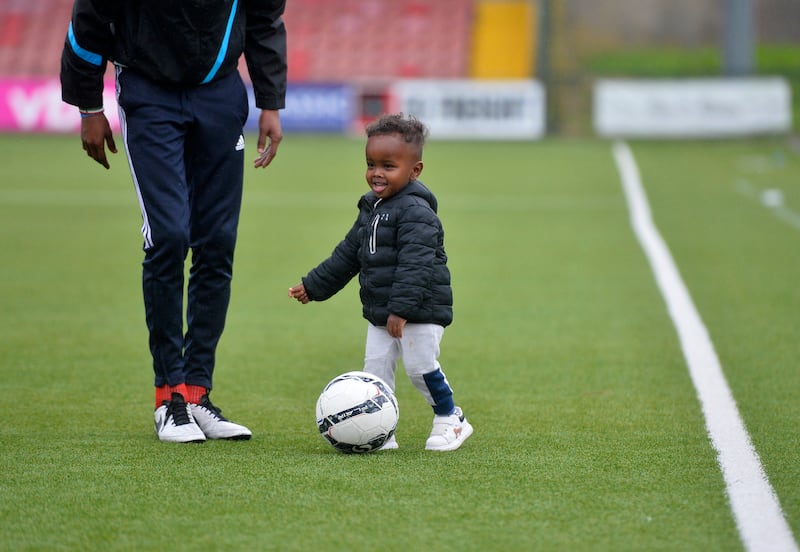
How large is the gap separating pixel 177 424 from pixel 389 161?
1.36 metres

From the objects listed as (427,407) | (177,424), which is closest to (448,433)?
(427,407)

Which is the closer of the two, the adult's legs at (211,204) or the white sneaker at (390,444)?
the white sneaker at (390,444)

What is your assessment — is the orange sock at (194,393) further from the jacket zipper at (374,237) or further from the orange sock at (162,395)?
the jacket zipper at (374,237)

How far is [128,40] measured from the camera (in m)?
5.01

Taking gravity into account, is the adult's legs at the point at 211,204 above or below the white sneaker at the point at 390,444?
above

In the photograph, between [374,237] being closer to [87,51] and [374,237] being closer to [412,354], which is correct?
[412,354]

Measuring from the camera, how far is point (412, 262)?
4777 millimetres

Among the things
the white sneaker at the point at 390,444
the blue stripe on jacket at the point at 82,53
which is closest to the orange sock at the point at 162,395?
the white sneaker at the point at 390,444

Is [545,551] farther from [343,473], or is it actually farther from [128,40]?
[128,40]

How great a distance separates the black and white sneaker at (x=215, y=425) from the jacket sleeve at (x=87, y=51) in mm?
1331

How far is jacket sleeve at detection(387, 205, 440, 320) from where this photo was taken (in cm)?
477

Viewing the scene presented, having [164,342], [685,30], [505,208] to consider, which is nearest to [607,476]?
[164,342]

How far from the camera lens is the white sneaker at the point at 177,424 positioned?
500 cm

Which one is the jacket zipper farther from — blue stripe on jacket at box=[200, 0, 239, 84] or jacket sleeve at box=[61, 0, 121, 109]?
jacket sleeve at box=[61, 0, 121, 109]
